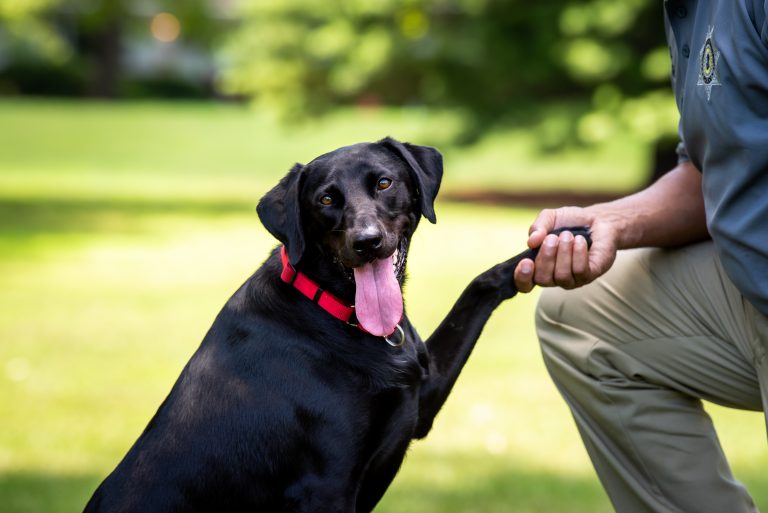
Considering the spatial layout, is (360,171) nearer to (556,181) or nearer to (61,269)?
(61,269)

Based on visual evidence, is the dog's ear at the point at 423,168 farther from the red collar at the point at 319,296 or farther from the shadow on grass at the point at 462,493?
the shadow on grass at the point at 462,493

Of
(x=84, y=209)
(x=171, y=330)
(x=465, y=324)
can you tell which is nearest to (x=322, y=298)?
(x=465, y=324)

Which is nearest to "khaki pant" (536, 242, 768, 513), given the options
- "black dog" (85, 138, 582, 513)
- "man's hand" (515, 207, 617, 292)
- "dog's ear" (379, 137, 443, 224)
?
"man's hand" (515, 207, 617, 292)

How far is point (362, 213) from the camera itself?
322 centimetres

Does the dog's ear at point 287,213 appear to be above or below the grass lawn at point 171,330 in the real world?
above

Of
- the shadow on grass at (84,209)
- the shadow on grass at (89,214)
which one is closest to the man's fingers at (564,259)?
the shadow on grass at (89,214)

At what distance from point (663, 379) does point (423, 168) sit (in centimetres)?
98

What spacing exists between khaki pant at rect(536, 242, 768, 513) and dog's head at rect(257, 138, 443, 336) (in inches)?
26.7

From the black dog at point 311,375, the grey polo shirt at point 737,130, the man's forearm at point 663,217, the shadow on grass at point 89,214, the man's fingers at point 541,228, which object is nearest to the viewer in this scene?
the grey polo shirt at point 737,130

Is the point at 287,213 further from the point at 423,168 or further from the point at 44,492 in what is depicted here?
the point at 44,492

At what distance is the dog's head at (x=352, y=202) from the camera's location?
3.20m

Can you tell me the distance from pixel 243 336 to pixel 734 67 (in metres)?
1.50

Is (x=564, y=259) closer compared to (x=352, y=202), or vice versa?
(x=352, y=202)

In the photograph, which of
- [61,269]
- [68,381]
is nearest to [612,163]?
[61,269]
